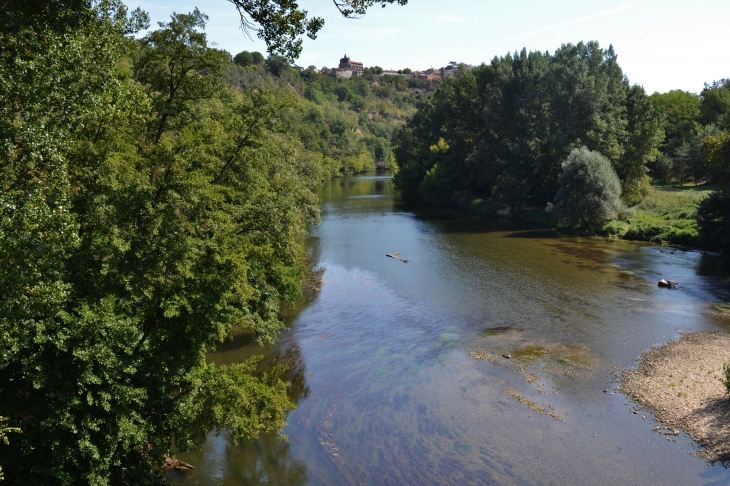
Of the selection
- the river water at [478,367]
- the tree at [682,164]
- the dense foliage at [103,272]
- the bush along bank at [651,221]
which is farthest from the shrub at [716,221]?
the dense foliage at [103,272]

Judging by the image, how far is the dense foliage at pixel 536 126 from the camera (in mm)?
60031

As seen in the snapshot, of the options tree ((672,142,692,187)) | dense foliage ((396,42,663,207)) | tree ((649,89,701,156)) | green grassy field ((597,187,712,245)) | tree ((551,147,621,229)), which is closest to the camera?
green grassy field ((597,187,712,245))

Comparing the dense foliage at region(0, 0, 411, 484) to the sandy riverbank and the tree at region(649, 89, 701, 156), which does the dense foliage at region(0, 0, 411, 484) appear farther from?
the tree at region(649, 89, 701, 156)

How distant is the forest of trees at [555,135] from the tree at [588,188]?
428 cm

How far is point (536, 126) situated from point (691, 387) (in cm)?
4946

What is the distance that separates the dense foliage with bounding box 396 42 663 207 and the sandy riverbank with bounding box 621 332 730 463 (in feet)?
120

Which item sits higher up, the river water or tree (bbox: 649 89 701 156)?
tree (bbox: 649 89 701 156)

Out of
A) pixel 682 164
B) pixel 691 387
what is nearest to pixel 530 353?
pixel 691 387

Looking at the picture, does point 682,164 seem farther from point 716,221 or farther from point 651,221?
point 716,221

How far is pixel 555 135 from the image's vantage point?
62.9m

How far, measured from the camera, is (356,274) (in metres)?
43.0

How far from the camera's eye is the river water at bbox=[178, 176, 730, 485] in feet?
59.2

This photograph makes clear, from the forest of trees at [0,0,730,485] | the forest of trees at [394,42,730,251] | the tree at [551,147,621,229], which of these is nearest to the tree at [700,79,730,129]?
the forest of trees at [394,42,730,251]

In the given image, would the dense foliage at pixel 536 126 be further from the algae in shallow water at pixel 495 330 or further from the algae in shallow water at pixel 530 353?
the algae in shallow water at pixel 530 353
